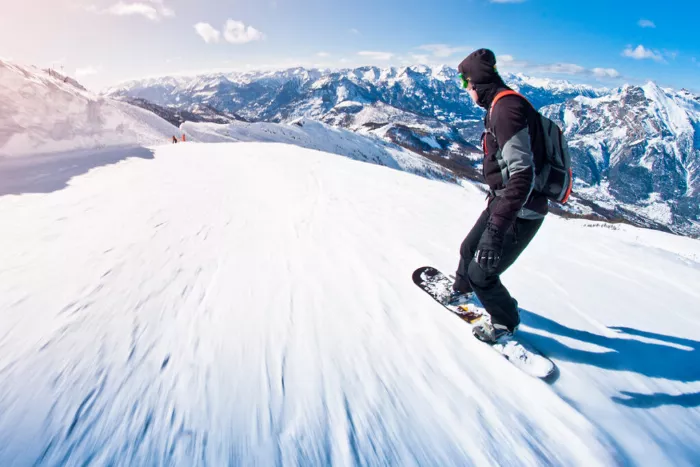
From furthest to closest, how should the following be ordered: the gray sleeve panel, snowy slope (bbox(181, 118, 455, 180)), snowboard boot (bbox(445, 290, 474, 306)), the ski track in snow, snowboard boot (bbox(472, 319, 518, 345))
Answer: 1. snowy slope (bbox(181, 118, 455, 180))
2. snowboard boot (bbox(445, 290, 474, 306))
3. snowboard boot (bbox(472, 319, 518, 345))
4. the gray sleeve panel
5. the ski track in snow

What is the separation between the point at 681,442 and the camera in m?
2.75

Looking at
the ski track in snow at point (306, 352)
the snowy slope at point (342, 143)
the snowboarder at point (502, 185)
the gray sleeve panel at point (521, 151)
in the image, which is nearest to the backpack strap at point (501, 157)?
the snowboarder at point (502, 185)

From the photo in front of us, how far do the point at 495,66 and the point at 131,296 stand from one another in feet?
15.8

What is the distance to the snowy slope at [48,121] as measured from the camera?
12141 mm

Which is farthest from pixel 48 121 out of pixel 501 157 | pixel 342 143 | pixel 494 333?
pixel 342 143

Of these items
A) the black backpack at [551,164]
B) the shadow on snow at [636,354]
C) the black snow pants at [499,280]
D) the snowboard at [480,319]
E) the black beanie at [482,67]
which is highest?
the black beanie at [482,67]

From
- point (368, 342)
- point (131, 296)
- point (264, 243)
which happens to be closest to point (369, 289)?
point (368, 342)

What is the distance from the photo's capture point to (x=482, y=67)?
351cm

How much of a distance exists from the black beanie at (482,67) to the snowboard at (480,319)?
8.43ft

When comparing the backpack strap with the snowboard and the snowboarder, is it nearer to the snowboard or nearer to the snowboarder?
the snowboarder

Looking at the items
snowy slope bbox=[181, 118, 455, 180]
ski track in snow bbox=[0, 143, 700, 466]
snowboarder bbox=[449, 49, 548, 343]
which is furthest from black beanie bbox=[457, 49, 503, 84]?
snowy slope bbox=[181, 118, 455, 180]

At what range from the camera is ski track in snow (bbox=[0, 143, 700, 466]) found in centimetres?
251

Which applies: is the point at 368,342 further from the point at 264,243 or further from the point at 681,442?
the point at 264,243

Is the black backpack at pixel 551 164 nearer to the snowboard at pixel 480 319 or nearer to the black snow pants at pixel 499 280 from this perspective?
the black snow pants at pixel 499 280
